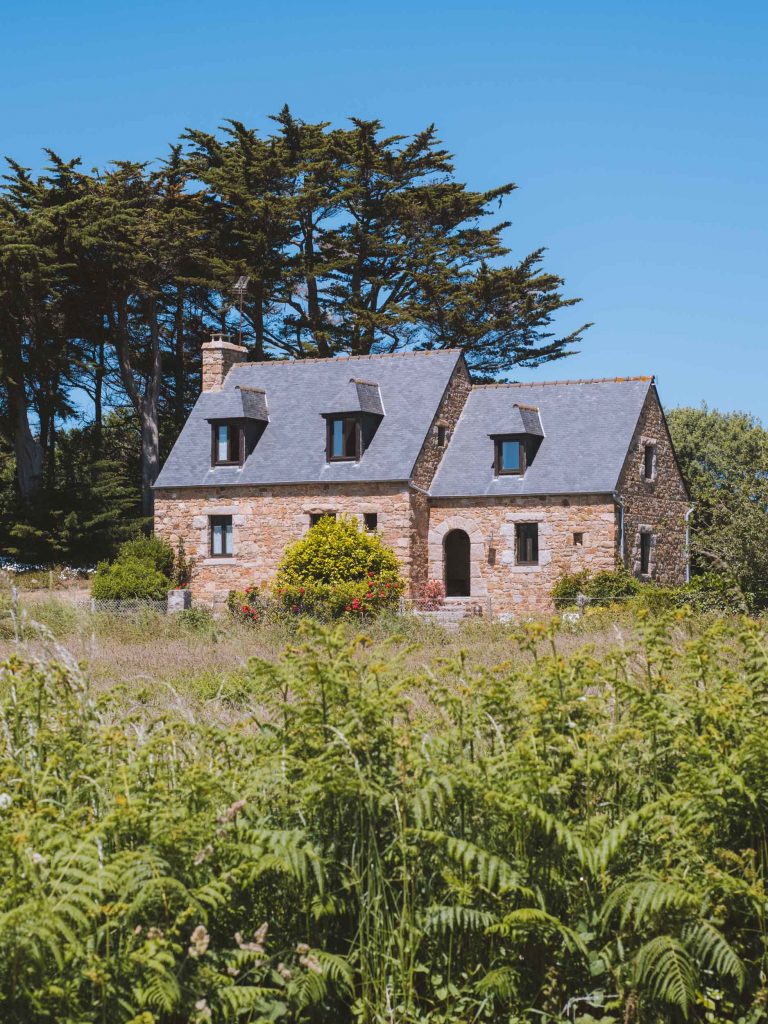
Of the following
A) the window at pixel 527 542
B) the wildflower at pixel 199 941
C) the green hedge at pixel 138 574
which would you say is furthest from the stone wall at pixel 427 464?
the wildflower at pixel 199 941

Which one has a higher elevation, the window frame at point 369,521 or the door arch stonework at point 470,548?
the window frame at point 369,521

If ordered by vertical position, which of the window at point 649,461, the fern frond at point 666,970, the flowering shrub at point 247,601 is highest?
the window at point 649,461

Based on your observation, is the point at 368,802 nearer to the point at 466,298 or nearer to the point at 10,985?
the point at 10,985

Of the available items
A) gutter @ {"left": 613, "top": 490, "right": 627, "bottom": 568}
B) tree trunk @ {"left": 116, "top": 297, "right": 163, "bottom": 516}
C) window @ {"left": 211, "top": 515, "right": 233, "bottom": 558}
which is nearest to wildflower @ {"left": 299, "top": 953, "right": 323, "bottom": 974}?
gutter @ {"left": 613, "top": 490, "right": 627, "bottom": 568}

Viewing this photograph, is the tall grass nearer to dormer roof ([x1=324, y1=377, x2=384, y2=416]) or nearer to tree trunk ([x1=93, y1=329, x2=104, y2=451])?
dormer roof ([x1=324, y1=377, x2=384, y2=416])

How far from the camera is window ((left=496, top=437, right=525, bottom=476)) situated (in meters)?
29.4

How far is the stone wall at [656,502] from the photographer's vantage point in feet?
95.7

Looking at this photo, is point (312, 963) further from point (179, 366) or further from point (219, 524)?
point (179, 366)

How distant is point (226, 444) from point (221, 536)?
8.23 ft

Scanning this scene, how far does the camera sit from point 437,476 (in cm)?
3045

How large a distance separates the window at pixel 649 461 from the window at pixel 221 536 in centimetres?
1099

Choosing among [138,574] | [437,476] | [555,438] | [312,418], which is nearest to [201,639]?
[138,574]

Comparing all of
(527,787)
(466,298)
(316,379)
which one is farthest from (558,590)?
(527,787)

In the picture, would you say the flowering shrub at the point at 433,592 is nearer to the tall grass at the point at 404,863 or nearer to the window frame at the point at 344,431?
the window frame at the point at 344,431
